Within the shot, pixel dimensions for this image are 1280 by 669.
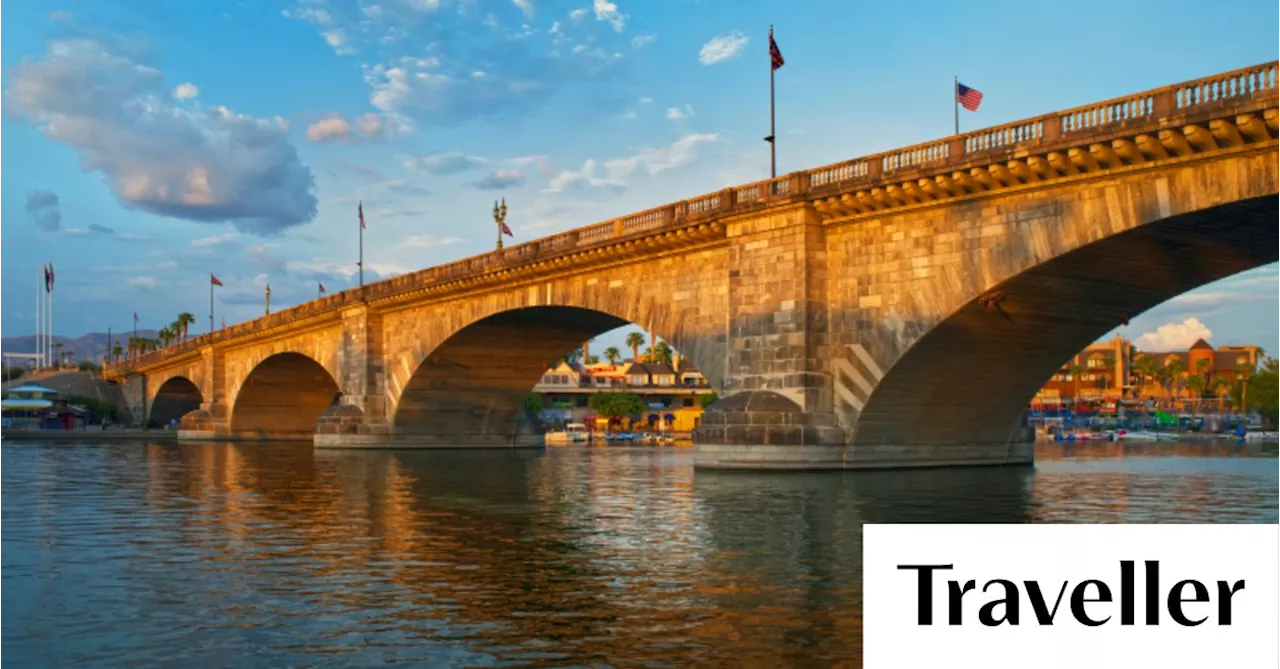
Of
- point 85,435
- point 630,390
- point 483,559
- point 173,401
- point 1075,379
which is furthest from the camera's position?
point 1075,379

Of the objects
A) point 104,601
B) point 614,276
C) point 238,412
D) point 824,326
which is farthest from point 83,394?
point 104,601

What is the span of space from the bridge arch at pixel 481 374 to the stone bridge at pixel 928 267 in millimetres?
5404

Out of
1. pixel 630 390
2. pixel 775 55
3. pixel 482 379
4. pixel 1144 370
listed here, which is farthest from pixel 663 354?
pixel 775 55

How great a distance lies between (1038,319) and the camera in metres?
37.7

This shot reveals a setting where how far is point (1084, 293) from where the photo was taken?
36.2 m

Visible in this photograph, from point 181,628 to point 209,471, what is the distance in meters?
37.0

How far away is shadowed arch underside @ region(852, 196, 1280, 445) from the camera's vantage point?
3118cm

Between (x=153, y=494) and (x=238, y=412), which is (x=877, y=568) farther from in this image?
(x=238, y=412)

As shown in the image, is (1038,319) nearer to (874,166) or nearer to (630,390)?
(874,166)

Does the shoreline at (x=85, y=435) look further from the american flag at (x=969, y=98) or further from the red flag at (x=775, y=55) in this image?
the american flag at (x=969, y=98)

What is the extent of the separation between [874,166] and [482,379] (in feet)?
128

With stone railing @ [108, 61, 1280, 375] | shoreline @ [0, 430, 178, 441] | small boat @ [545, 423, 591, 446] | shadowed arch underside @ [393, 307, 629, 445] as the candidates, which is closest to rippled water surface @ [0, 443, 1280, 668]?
stone railing @ [108, 61, 1280, 375]

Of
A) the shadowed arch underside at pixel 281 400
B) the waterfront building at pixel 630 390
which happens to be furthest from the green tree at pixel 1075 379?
the shadowed arch underside at pixel 281 400

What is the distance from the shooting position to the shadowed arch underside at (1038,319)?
31.2m
